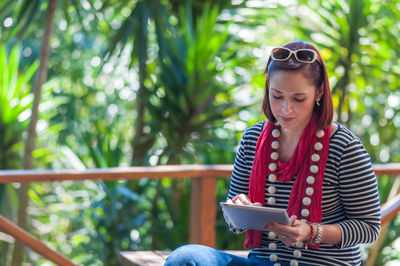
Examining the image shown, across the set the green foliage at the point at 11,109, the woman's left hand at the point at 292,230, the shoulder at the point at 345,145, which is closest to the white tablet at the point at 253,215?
the woman's left hand at the point at 292,230

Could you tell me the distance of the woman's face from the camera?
154cm

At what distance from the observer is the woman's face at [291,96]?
154cm

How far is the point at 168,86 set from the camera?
4617mm

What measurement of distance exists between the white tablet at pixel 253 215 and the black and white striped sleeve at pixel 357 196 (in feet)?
0.62

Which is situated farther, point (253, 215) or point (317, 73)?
point (317, 73)

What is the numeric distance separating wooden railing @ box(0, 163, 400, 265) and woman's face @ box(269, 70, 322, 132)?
1195mm

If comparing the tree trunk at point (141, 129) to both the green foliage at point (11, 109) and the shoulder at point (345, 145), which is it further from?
Answer: the shoulder at point (345, 145)

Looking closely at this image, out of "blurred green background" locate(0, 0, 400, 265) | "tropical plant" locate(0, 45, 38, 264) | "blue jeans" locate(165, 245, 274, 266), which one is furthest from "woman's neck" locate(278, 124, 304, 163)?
"tropical plant" locate(0, 45, 38, 264)

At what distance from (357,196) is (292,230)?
19 centimetres

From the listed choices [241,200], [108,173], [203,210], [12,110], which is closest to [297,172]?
[241,200]

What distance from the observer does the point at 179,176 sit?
2783 millimetres

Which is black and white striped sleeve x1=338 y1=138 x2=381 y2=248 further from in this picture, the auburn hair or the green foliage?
the green foliage

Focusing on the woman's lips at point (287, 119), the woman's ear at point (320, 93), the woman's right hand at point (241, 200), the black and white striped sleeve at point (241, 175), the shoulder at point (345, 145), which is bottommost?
the woman's right hand at point (241, 200)

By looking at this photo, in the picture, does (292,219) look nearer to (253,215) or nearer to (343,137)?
(253,215)
